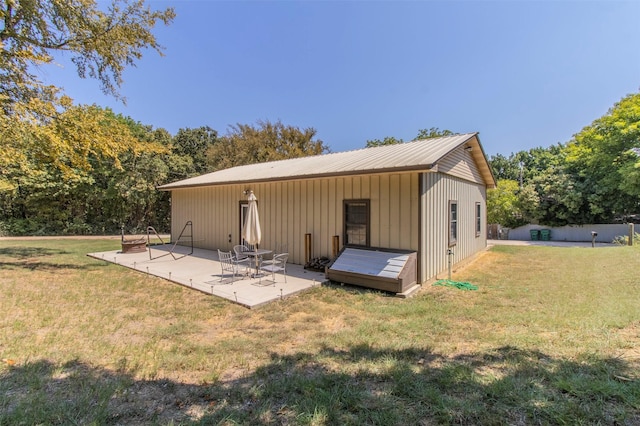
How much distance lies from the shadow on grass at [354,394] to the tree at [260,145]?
897 inches

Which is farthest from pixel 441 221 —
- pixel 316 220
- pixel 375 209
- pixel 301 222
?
pixel 301 222

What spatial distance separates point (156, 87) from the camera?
1875cm

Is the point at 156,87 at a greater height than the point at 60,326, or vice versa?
the point at 156,87

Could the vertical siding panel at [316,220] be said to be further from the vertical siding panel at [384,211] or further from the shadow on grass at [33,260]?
the shadow on grass at [33,260]

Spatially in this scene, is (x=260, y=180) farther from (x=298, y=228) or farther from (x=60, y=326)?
(x=60, y=326)

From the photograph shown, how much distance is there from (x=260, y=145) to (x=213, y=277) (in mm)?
19509

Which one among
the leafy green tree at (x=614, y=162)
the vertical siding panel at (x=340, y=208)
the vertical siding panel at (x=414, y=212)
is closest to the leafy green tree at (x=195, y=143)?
the vertical siding panel at (x=340, y=208)

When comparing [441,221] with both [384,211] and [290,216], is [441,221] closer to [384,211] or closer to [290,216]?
[384,211]

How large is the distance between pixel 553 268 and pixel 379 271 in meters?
5.99

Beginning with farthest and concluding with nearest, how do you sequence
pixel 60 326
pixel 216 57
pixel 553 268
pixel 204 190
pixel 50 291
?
1. pixel 216 57
2. pixel 204 190
3. pixel 553 268
4. pixel 50 291
5. pixel 60 326

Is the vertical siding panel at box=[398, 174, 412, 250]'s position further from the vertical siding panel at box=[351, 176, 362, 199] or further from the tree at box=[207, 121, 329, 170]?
the tree at box=[207, 121, 329, 170]

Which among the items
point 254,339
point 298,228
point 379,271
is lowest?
point 254,339

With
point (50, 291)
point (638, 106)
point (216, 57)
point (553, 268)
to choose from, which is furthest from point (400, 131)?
point (50, 291)

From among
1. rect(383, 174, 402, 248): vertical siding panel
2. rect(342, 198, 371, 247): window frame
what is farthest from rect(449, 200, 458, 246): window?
rect(342, 198, 371, 247): window frame
